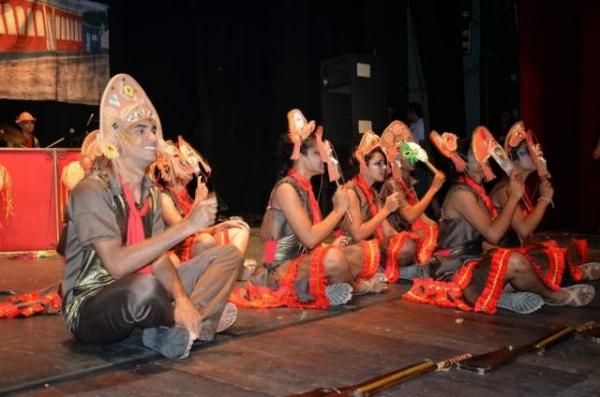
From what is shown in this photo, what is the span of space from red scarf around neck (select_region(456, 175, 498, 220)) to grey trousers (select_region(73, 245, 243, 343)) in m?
1.56

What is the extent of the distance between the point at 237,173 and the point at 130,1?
2.60 metres

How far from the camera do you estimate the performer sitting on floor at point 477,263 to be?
3.65 m

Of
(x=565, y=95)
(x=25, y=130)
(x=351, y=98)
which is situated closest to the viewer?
(x=351, y=98)

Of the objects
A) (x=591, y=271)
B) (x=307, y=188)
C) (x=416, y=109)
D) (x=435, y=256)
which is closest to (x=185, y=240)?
(x=307, y=188)

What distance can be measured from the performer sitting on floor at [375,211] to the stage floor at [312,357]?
1.90ft

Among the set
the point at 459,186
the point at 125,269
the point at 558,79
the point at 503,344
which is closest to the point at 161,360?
the point at 125,269

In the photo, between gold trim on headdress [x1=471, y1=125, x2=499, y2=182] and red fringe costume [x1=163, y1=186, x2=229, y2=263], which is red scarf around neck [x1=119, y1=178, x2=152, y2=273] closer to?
red fringe costume [x1=163, y1=186, x2=229, y2=263]

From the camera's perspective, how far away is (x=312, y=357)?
9.45ft

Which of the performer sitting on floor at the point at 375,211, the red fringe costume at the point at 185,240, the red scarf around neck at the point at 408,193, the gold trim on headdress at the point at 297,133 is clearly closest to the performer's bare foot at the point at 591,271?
the performer sitting on floor at the point at 375,211

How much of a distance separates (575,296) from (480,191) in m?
0.78

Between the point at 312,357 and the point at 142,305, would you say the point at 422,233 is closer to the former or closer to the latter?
the point at 312,357

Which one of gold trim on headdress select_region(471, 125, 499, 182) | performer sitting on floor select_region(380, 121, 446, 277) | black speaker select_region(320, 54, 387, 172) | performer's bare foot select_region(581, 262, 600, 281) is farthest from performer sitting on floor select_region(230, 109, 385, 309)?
black speaker select_region(320, 54, 387, 172)

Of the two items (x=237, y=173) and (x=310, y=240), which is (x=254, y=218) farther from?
(x=310, y=240)

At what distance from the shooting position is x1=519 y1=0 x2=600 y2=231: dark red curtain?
732 cm
